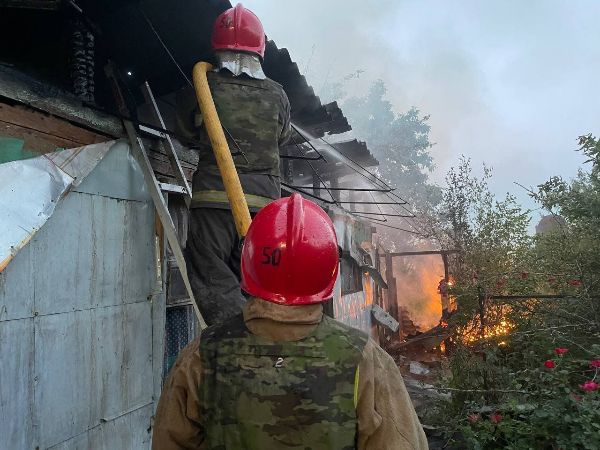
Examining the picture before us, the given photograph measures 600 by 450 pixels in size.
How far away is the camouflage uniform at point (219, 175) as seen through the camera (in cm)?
276

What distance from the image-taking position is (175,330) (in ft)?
13.8

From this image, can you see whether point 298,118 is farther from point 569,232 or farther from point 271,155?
point 569,232

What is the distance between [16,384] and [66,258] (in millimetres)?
863

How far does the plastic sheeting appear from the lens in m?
2.35

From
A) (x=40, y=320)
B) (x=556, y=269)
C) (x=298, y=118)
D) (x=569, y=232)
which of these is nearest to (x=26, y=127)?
(x=40, y=320)

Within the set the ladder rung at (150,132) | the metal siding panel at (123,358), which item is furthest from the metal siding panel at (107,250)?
the ladder rung at (150,132)

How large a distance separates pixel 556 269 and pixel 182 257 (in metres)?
5.50

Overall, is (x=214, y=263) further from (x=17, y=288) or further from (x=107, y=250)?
(x=17, y=288)

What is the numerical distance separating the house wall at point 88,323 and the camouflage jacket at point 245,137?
854 mm

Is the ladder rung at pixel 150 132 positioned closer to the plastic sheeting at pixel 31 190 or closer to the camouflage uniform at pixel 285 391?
the plastic sheeting at pixel 31 190

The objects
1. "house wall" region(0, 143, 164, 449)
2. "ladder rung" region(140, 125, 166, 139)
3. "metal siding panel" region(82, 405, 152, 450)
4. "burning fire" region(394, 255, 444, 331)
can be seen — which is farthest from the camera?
"burning fire" region(394, 255, 444, 331)

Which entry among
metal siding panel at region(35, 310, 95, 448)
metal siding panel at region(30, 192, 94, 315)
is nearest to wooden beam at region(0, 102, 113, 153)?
metal siding panel at region(30, 192, 94, 315)

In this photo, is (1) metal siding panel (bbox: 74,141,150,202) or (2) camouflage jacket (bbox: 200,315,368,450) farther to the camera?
(1) metal siding panel (bbox: 74,141,150,202)

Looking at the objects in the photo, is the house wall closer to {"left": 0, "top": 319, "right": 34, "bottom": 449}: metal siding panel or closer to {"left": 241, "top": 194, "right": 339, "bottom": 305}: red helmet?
{"left": 0, "top": 319, "right": 34, "bottom": 449}: metal siding panel
